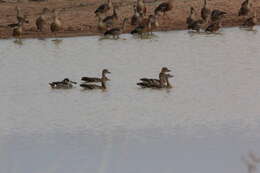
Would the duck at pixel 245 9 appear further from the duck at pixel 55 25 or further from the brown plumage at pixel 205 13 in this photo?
the duck at pixel 55 25

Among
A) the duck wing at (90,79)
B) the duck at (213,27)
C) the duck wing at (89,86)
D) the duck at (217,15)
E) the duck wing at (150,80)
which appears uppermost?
the duck at (217,15)

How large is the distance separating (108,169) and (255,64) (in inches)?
324

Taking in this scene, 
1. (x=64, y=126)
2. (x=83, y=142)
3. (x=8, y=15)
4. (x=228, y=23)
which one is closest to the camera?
(x=83, y=142)

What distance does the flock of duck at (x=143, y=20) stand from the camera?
80.4 ft

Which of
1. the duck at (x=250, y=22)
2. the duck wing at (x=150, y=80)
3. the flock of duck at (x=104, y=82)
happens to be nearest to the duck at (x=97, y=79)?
the flock of duck at (x=104, y=82)

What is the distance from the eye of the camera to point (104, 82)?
709 inches

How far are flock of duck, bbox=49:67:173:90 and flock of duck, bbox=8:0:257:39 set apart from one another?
5.75 m

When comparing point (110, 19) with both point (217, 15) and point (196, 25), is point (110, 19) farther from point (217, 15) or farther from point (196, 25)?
point (217, 15)

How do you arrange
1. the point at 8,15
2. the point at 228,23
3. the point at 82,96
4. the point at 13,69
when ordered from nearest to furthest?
the point at 82,96 → the point at 13,69 → the point at 228,23 → the point at 8,15

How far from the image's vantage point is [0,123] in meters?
15.2

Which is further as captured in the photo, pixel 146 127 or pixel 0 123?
pixel 0 123

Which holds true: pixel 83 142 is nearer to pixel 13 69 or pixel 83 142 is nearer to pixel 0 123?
pixel 0 123

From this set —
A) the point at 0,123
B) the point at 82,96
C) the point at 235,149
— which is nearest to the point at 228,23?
the point at 82,96

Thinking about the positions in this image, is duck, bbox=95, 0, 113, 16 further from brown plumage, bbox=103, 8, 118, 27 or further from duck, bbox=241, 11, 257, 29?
duck, bbox=241, 11, 257, 29
